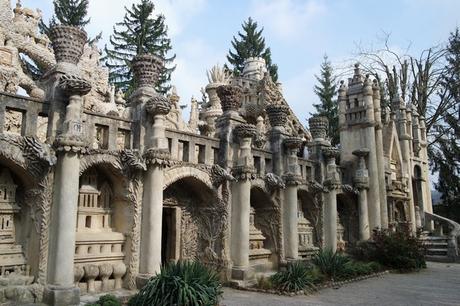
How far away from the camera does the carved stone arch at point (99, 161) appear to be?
8938mm

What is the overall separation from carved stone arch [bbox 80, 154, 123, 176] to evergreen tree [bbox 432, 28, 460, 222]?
27532 millimetres

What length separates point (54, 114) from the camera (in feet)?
28.5

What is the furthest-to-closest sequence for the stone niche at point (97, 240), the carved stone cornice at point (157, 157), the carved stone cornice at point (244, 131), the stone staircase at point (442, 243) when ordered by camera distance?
the stone staircase at point (442, 243) → the carved stone cornice at point (244, 131) → the carved stone cornice at point (157, 157) → the stone niche at point (97, 240)

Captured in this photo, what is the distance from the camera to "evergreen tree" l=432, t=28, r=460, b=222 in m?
30.2

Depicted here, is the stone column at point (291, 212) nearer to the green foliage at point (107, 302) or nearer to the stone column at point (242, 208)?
the stone column at point (242, 208)

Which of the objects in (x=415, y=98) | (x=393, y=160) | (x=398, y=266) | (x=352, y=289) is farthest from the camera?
(x=415, y=98)

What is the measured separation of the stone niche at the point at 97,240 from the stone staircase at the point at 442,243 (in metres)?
14.3

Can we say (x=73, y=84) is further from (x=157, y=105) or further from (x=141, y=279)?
(x=141, y=279)

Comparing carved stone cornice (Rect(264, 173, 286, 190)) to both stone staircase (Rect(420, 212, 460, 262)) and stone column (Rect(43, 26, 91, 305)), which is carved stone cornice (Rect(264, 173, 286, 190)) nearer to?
stone column (Rect(43, 26, 91, 305))

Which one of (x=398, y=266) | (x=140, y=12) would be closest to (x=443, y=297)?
(x=398, y=266)

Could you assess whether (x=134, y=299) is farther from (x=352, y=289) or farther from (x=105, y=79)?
(x=105, y=79)

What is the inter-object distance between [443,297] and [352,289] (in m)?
2.23

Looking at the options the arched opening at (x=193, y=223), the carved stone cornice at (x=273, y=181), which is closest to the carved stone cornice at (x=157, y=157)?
the arched opening at (x=193, y=223)

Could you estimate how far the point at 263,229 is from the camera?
1427 cm
